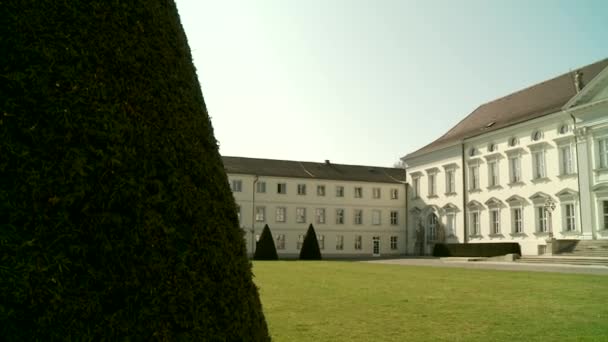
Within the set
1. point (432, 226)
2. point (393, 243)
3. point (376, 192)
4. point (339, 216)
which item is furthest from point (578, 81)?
point (339, 216)

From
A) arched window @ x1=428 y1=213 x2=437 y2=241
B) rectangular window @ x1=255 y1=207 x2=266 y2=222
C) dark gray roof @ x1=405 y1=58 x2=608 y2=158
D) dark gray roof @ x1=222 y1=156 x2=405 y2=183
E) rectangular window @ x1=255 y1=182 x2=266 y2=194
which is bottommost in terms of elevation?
arched window @ x1=428 y1=213 x2=437 y2=241

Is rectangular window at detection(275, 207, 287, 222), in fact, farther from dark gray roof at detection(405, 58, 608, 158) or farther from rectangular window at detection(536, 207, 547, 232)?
rectangular window at detection(536, 207, 547, 232)

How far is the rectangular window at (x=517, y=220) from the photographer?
38.9 meters

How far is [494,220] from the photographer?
136ft

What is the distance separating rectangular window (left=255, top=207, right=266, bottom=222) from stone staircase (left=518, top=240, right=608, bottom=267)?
2643cm

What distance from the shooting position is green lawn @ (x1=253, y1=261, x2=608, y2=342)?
7.73 m

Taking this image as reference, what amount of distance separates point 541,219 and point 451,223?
972cm

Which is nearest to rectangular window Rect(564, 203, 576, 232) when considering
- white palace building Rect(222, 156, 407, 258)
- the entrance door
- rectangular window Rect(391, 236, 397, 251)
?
white palace building Rect(222, 156, 407, 258)

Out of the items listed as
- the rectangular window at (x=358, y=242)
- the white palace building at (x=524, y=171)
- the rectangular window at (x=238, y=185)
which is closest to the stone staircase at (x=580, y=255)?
the white palace building at (x=524, y=171)

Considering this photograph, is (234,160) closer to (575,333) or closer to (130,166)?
(575,333)

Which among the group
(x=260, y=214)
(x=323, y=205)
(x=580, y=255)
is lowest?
(x=580, y=255)

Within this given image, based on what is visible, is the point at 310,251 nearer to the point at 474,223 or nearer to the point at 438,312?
the point at 474,223

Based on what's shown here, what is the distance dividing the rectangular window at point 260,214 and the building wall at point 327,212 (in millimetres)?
106

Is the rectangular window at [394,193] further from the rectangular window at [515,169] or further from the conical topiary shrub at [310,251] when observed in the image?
the rectangular window at [515,169]
